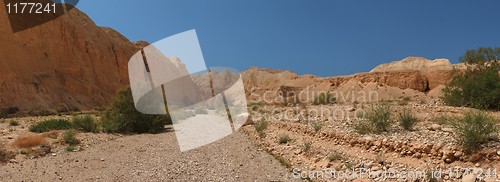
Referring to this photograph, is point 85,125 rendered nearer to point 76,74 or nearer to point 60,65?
point 60,65

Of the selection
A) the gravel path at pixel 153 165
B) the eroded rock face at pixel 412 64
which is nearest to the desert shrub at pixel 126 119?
the gravel path at pixel 153 165

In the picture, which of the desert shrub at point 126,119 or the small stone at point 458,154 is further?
the desert shrub at point 126,119

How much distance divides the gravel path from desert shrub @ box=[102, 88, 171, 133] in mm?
4205

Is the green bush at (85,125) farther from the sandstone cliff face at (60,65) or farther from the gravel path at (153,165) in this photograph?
the sandstone cliff face at (60,65)

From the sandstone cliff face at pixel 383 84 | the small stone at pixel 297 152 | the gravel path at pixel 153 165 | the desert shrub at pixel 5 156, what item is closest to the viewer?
the gravel path at pixel 153 165

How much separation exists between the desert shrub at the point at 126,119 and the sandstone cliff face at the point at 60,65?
1624 cm

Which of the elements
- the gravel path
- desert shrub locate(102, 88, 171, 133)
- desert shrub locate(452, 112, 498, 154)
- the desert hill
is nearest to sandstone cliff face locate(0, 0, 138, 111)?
the desert hill

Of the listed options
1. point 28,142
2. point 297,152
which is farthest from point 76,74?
point 297,152

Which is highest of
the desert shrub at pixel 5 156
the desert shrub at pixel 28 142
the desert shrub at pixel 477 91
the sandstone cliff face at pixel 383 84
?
the desert shrub at pixel 5 156

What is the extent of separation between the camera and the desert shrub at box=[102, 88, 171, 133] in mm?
15367

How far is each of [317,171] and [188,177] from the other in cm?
252

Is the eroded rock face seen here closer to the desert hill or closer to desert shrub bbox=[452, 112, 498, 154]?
the desert hill

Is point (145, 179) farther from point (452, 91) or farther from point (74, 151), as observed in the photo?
point (452, 91)

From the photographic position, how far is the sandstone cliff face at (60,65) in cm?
3000
